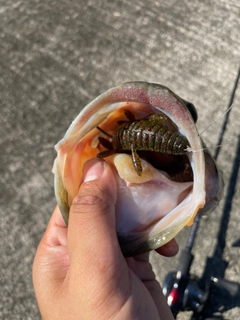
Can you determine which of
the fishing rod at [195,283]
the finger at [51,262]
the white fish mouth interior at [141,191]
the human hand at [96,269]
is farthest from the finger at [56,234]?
the fishing rod at [195,283]

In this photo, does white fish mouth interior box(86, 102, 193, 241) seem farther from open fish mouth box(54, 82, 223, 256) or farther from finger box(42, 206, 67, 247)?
finger box(42, 206, 67, 247)

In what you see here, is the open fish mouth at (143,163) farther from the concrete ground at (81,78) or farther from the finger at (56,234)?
the concrete ground at (81,78)

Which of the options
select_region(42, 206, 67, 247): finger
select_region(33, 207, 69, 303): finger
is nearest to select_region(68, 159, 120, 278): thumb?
select_region(33, 207, 69, 303): finger

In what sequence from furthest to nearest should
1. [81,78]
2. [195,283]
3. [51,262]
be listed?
[81,78] < [195,283] < [51,262]

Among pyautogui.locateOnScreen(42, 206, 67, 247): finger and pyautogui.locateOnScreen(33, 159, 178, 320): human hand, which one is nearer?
pyautogui.locateOnScreen(33, 159, 178, 320): human hand

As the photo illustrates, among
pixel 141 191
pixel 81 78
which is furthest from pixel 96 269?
pixel 81 78

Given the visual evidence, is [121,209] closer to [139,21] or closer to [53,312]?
[53,312]

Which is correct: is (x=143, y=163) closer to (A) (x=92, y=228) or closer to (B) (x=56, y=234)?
(A) (x=92, y=228)
